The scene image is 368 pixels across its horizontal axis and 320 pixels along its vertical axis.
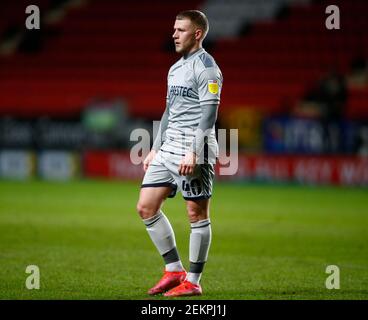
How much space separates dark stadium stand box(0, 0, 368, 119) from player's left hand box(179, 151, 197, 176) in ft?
43.2

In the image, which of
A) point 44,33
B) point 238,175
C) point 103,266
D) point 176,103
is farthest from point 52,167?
point 176,103

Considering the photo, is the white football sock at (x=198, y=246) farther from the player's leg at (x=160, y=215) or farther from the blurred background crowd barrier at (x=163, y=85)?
the blurred background crowd barrier at (x=163, y=85)

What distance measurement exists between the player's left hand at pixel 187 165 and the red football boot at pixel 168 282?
0.86 meters

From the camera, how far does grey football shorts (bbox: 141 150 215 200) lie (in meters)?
6.30

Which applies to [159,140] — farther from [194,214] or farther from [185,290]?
[185,290]

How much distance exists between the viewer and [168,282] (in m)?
6.40

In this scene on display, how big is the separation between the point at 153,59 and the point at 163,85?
60.2 inches

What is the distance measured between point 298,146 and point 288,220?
5747 millimetres

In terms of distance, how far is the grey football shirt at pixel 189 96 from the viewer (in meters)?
6.21

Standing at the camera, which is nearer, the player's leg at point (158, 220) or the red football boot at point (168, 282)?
the red football boot at point (168, 282)

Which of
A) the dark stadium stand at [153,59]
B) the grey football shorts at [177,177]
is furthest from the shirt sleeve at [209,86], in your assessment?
the dark stadium stand at [153,59]

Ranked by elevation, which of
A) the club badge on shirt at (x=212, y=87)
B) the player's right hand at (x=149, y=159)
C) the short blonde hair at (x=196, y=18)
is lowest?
the player's right hand at (x=149, y=159)
